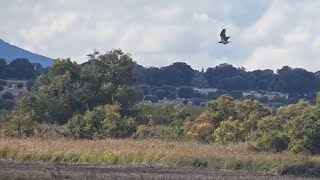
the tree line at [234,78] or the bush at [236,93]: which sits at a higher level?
the tree line at [234,78]

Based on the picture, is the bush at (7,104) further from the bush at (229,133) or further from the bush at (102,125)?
the bush at (229,133)

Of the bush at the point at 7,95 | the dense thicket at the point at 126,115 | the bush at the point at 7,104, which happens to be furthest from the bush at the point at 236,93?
the dense thicket at the point at 126,115

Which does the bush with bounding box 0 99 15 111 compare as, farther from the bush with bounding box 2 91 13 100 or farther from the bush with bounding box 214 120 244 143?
the bush with bounding box 214 120 244 143

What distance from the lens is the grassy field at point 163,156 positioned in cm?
3325

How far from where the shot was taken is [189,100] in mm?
114625

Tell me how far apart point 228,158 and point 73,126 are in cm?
1712

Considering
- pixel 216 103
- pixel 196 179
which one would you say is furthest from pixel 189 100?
pixel 196 179

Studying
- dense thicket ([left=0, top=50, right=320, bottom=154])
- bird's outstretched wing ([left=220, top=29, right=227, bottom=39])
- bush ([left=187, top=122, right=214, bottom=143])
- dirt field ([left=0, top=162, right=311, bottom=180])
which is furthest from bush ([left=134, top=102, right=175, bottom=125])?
bird's outstretched wing ([left=220, top=29, right=227, bottom=39])

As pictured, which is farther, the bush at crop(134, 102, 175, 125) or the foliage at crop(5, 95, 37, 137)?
the bush at crop(134, 102, 175, 125)

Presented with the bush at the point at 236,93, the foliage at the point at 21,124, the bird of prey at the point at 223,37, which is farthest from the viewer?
the bush at the point at 236,93

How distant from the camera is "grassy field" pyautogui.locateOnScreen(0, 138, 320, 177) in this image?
33.2 metres

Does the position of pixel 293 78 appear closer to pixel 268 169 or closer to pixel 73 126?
pixel 73 126

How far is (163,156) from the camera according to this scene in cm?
3556

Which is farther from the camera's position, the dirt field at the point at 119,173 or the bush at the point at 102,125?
the bush at the point at 102,125
